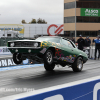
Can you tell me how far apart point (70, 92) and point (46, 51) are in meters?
5.25

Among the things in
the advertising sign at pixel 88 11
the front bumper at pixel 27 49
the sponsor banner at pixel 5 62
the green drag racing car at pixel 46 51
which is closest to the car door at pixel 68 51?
the green drag racing car at pixel 46 51

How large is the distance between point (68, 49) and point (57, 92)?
6970 mm

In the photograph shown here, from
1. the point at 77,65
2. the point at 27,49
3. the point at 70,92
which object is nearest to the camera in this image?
the point at 70,92

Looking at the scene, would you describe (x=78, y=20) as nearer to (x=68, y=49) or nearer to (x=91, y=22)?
(x=91, y=22)

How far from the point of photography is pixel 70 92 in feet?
8.31

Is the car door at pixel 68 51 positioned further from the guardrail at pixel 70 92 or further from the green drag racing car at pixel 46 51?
the guardrail at pixel 70 92

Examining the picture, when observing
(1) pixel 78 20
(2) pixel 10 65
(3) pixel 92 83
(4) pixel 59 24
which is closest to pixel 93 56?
(2) pixel 10 65

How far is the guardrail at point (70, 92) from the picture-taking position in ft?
6.61

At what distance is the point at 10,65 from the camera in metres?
12.2

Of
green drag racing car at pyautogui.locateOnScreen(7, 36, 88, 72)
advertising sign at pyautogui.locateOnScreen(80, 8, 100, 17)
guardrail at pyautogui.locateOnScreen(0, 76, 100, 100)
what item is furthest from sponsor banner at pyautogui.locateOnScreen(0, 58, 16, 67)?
advertising sign at pyautogui.locateOnScreen(80, 8, 100, 17)

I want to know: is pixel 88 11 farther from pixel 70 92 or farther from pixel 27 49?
pixel 70 92

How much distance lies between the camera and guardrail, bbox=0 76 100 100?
2016 millimetres

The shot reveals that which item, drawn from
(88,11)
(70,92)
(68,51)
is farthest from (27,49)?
(88,11)

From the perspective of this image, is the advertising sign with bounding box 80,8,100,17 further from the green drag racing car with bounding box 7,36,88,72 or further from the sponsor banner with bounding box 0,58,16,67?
the green drag racing car with bounding box 7,36,88,72
